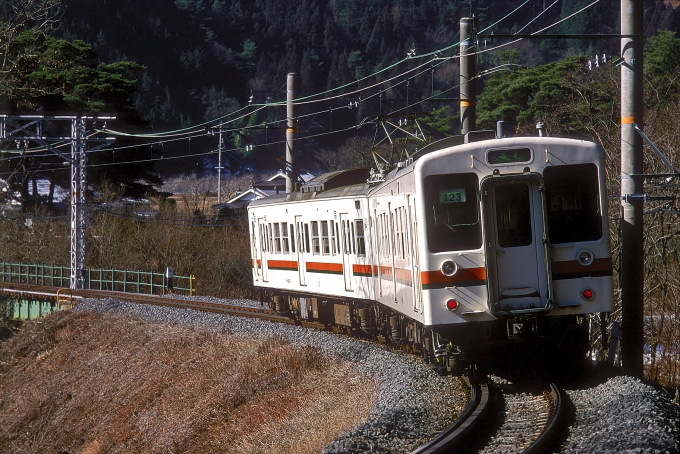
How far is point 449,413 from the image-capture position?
9.38 m

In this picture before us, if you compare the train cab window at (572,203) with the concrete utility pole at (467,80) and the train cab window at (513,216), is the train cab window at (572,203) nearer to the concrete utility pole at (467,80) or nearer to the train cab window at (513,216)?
the train cab window at (513,216)

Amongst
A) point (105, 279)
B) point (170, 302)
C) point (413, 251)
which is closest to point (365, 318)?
point (413, 251)

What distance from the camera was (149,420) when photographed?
1716 cm

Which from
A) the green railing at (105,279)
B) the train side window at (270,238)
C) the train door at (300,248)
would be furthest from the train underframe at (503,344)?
the green railing at (105,279)

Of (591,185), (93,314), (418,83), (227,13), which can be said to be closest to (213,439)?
(591,185)

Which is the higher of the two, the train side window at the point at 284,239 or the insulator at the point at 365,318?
the train side window at the point at 284,239

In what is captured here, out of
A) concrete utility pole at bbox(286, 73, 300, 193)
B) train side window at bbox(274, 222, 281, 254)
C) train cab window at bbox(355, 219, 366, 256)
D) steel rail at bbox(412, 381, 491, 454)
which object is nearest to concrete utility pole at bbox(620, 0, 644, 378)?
steel rail at bbox(412, 381, 491, 454)

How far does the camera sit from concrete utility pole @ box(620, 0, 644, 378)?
34.6 feet

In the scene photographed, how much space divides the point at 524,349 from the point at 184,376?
30.5ft

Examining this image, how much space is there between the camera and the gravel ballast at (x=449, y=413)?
7277mm

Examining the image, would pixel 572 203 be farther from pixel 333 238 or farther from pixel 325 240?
pixel 325 240

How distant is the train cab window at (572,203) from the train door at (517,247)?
162 mm

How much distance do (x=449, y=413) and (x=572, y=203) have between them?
8.71ft

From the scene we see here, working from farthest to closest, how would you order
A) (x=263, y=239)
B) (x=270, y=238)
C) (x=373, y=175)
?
(x=263, y=239) < (x=270, y=238) < (x=373, y=175)
